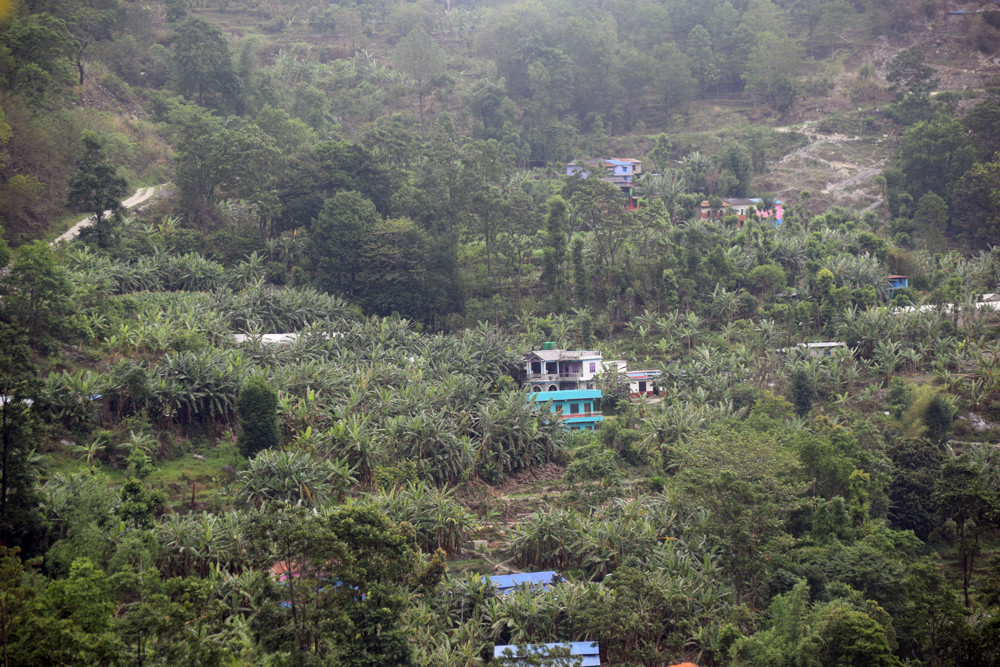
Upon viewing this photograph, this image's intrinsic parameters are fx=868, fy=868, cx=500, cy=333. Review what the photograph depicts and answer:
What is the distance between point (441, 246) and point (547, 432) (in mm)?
12300

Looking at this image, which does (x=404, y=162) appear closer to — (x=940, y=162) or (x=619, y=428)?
(x=619, y=428)

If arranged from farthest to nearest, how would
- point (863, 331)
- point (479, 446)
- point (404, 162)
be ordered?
1. point (404, 162)
2. point (863, 331)
3. point (479, 446)

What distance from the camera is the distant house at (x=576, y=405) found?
1246 inches

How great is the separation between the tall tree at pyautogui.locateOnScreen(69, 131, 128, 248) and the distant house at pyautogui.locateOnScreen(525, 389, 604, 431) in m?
18.1

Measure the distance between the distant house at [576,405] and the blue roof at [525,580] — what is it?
10.5 m

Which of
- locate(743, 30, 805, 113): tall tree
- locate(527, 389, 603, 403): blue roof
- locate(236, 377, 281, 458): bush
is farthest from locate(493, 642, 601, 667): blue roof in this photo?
locate(743, 30, 805, 113): tall tree

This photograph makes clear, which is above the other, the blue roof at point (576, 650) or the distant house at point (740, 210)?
the distant house at point (740, 210)

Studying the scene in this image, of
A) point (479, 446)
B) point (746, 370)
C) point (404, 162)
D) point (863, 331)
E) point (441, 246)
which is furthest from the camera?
point (404, 162)

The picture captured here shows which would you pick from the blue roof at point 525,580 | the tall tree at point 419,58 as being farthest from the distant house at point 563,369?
the tall tree at point 419,58

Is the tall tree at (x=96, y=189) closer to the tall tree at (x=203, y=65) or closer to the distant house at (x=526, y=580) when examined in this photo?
the tall tree at (x=203, y=65)

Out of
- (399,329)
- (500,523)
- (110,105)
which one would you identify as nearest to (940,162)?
(399,329)

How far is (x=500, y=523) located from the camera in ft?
82.0

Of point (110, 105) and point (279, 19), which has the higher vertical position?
point (279, 19)

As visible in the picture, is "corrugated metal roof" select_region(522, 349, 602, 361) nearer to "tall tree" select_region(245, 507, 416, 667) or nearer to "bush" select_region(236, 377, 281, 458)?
"bush" select_region(236, 377, 281, 458)
